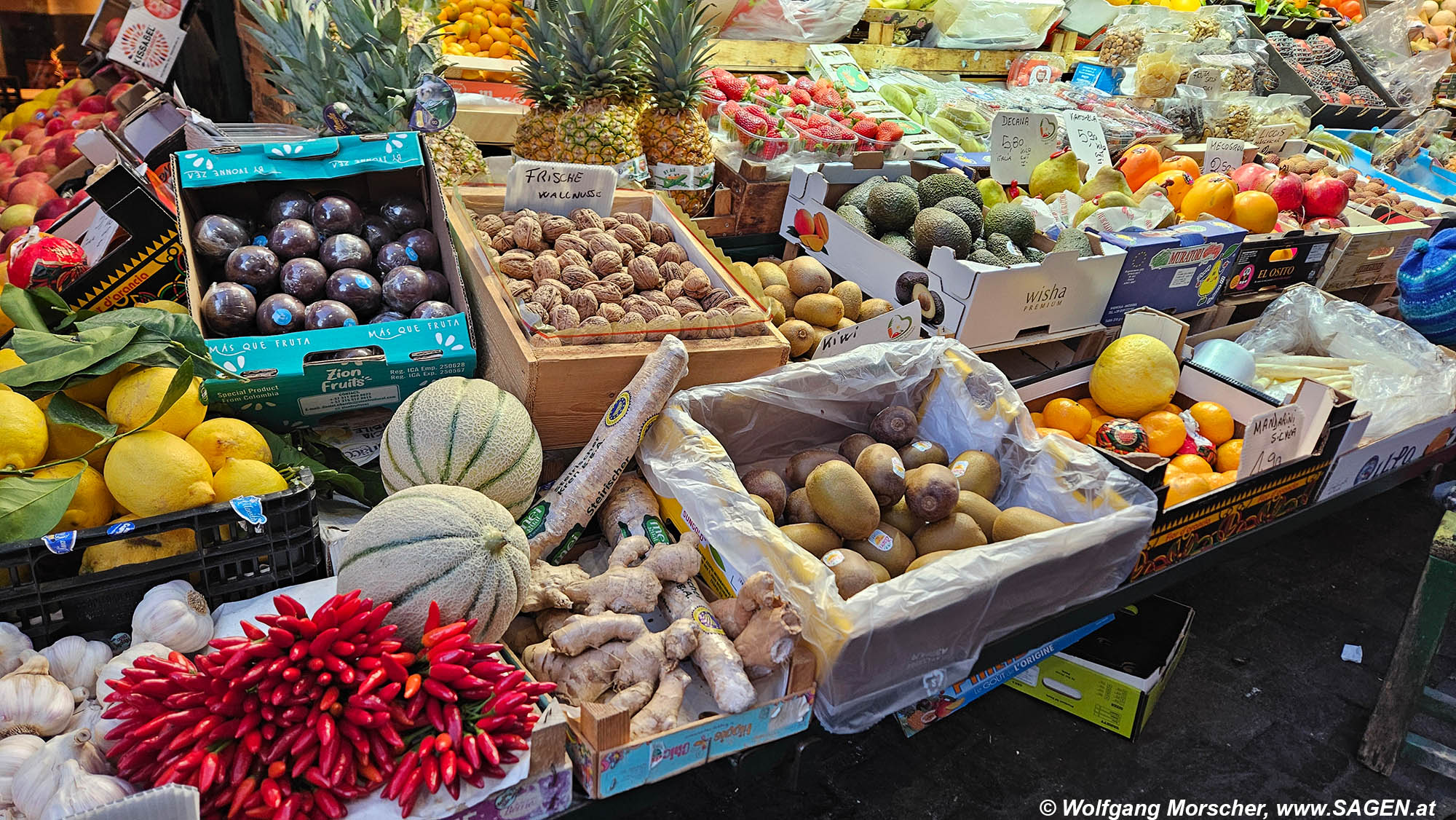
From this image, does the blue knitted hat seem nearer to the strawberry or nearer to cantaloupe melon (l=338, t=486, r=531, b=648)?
the strawberry

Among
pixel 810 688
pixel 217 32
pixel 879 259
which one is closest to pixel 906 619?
pixel 810 688

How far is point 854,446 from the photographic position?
7.13ft

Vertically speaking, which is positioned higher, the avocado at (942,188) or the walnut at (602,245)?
the avocado at (942,188)

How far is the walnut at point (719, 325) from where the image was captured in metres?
2.10

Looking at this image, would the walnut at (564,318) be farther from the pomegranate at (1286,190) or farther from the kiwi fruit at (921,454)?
the pomegranate at (1286,190)

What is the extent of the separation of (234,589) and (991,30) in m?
5.37

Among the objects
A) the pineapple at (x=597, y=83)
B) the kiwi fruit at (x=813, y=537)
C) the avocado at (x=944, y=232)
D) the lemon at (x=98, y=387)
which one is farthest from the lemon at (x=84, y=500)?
the avocado at (x=944, y=232)

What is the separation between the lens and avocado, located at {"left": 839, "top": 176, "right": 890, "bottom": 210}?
3154 mm

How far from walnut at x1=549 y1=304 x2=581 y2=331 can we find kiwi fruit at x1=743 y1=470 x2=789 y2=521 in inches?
21.1

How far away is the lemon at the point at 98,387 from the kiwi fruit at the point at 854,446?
1.51 metres

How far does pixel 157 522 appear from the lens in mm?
1431

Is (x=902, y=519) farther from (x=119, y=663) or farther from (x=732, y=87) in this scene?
(x=732, y=87)

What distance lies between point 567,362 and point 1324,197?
354 cm

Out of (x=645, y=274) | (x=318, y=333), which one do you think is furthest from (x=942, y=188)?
(x=318, y=333)
